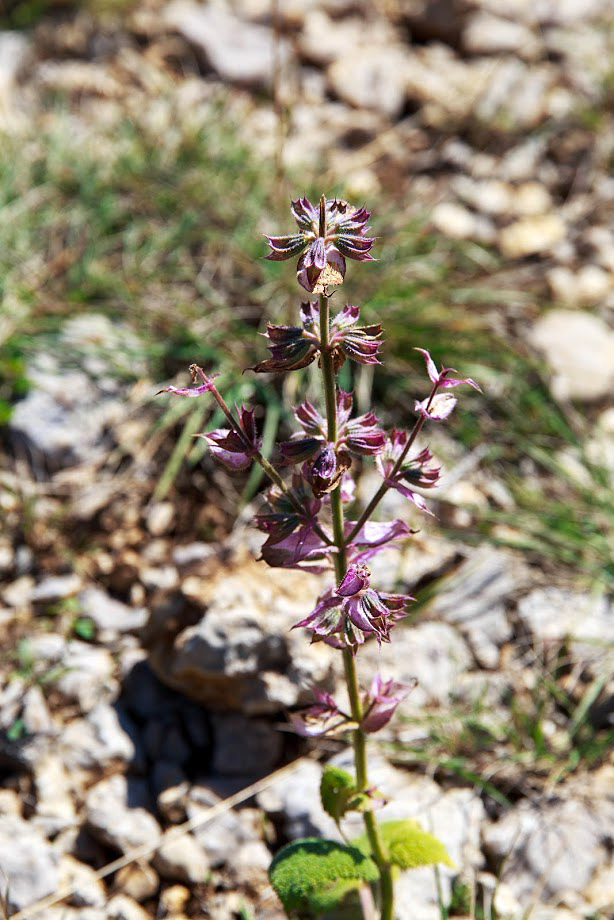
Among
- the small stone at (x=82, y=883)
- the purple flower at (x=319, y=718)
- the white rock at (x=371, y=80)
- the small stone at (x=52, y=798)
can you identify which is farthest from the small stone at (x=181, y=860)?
the white rock at (x=371, y=80)

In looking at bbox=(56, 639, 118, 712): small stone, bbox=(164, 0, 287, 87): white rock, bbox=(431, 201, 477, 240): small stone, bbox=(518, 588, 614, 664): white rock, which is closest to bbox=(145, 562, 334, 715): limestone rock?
bbox=(56, 639, 118, 712): small stone

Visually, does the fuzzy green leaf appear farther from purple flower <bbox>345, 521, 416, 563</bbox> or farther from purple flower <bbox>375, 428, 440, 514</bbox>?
purple flower <bbox>375, 428, 440, 514</bbox>

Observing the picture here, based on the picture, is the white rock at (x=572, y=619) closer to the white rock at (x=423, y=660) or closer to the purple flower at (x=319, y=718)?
the white rock at (x=423, y=660)

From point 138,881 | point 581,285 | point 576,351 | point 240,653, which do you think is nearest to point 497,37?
point 581,285

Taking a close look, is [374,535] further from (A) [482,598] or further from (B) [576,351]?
(B) [576,351]

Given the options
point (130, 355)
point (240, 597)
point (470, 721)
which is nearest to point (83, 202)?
point (130, 355)

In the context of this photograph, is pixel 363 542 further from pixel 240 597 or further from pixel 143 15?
pixel 143 15

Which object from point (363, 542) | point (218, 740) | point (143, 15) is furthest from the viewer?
point (143, 15)
